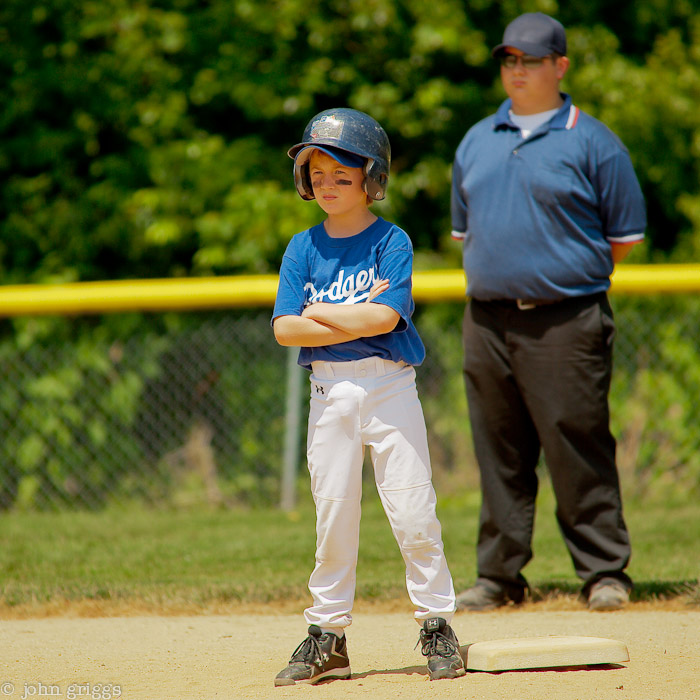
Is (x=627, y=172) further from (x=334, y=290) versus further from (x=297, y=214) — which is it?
(x=297, y=214)

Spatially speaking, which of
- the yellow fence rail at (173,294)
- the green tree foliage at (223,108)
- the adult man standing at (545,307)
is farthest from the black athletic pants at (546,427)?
the green tree foliage at (223,108)

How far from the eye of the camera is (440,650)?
294 cm

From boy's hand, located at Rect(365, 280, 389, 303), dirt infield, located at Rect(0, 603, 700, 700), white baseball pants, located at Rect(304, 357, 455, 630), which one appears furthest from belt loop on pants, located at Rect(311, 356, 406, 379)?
dirt infield, located at Rect(0, 603, 700, 700)

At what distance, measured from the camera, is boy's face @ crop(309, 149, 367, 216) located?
9.78 ft

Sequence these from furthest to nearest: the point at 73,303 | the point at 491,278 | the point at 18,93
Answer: the point at 18,93
the point at 73,303
the point at 491,278

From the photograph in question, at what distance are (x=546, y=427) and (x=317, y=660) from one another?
1.56m

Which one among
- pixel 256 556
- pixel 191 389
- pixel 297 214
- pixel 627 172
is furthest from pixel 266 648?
pixel 297 214

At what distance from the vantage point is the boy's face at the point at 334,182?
298 centimetres

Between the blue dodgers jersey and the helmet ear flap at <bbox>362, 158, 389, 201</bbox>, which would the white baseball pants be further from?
the helmet ear flap at <bbox>362, 158, 389, 201</bbox>

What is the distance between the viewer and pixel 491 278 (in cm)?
400

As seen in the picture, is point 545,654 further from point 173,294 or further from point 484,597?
point 173,294

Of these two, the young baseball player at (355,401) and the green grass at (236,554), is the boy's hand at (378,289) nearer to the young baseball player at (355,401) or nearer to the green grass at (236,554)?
the young baseball player at (355,401)

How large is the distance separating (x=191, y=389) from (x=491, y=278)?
324 cm

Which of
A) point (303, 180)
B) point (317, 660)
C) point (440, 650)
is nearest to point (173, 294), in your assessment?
point (303, 180)
